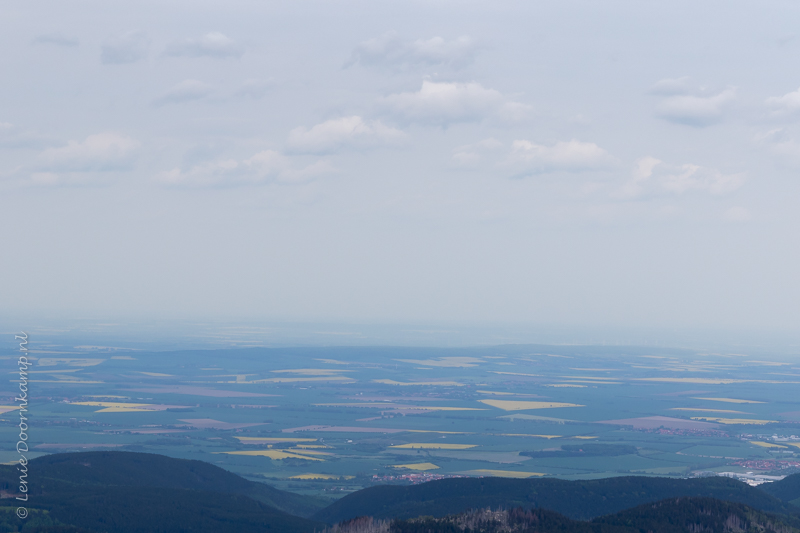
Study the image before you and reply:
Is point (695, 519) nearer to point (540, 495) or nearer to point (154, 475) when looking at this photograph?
point (540, 495)

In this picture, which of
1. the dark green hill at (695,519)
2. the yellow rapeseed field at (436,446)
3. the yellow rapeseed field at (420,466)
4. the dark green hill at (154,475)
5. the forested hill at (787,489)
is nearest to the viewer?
the dark green hill at (695,519)

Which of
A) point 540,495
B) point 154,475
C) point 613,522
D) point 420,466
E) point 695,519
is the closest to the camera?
point 695,519

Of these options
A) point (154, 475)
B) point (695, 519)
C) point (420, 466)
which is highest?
point (695, 519)

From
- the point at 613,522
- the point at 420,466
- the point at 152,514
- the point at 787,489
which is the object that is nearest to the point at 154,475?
the point at 152,514

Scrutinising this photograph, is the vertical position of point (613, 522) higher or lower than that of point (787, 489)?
higher

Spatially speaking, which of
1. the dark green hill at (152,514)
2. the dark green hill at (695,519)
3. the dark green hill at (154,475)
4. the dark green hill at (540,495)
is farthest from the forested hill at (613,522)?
the dark green hill at (154,475)

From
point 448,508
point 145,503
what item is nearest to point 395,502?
point 448,508

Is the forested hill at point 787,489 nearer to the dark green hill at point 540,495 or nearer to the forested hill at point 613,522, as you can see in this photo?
the dark green hill at point 540,495

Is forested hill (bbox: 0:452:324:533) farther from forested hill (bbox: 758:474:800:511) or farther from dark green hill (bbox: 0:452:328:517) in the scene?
forested hill (bbox: 758:474:800:511)
